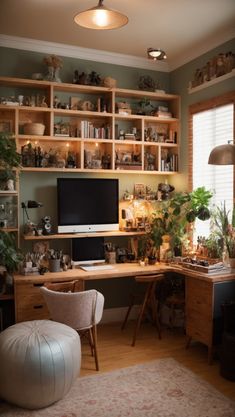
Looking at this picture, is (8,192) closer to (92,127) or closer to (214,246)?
(92,127)

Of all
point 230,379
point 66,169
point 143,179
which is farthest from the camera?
point 143,179

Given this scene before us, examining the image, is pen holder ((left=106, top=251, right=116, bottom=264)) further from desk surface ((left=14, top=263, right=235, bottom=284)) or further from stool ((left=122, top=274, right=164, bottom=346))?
stool ((left=122, top=274, right=164, bottom=346))

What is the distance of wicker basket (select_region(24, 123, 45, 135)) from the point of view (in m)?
4.18

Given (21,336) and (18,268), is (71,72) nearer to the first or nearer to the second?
(18,268)

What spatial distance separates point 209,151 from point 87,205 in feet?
4.93

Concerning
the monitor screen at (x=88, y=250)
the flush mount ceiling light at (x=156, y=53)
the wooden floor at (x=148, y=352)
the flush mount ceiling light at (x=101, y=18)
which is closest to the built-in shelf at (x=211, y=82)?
the flush mount ceiling light at (x=156, y=53)

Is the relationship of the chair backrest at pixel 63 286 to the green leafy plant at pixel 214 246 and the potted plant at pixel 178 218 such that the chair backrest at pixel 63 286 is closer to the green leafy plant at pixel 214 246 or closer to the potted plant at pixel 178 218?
the potted plant at pixel 178 218

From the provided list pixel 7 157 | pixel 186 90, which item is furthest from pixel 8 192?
pixel 186 90

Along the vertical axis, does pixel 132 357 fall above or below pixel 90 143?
below

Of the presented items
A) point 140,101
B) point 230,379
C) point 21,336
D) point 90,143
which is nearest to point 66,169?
point 90,143

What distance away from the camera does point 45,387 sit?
2717 mm

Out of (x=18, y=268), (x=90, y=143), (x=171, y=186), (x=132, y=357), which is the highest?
(x=90, y=143)

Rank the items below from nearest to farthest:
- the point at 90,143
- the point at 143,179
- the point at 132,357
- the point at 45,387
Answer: the point at 45,387
the point at 132,357
the point at 90,143
the point at 143,179

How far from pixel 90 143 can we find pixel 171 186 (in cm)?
117
